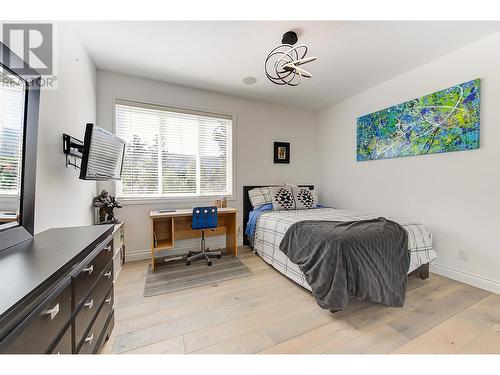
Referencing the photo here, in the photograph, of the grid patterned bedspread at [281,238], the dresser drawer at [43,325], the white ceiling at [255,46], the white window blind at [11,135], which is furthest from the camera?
the grid patterned bedspread at [281,238]

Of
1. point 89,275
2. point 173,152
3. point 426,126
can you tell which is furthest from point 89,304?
point 426,126

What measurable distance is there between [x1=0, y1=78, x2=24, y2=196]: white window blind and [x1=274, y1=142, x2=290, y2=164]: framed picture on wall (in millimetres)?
3280

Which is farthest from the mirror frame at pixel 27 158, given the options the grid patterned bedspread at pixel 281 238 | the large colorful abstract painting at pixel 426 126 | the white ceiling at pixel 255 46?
the large colorful abstract painting at pixel 426 126

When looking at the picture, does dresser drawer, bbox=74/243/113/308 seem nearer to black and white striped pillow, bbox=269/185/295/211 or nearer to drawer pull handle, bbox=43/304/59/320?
drawer pull handle, bbox=43/304/59/320

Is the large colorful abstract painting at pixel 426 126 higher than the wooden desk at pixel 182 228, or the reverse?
the large colorful abstract painting at pixel 426 126

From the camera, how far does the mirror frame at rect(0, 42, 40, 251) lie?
1087 millimetres

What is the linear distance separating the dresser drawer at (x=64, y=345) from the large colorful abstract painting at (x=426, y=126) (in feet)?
11.7

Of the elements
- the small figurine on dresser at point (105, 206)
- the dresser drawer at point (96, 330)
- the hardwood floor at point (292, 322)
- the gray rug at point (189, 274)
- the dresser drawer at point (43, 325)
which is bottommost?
the hardwood floor at point (292, 322)

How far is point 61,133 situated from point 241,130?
243 cm

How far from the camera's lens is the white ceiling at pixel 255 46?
195 cm

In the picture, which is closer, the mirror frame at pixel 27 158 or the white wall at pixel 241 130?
the mirror frame at pixel 27 158

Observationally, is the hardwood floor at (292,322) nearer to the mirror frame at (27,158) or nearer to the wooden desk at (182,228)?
the wooden desk at (182,228)

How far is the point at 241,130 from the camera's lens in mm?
3605
